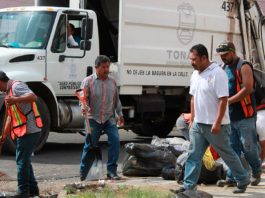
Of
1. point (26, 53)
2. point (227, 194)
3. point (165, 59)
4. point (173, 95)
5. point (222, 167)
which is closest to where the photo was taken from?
point (227, 194)

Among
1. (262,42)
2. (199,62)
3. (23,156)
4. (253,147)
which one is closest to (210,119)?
(199,62)

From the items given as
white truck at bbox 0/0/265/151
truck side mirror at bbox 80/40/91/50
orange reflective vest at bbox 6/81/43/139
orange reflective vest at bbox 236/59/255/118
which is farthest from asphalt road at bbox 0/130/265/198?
truck side mirror at bbox 80/40/91/50

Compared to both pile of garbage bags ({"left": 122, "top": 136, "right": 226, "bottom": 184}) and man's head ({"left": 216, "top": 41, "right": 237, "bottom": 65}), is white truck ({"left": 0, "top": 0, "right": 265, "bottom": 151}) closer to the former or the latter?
pile of garbage bags ({"left": 122, "top": 136, "right": 226, "bottom": 184})

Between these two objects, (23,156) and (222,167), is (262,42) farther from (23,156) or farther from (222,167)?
(23,156)

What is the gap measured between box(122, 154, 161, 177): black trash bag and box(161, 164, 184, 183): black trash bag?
29 centimetres

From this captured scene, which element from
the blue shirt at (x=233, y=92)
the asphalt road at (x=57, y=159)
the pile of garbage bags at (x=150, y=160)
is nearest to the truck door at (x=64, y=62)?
the asphalt road at (x=57, y=159)

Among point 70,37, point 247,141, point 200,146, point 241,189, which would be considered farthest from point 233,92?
point 70,37

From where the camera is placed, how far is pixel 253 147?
7.69 m

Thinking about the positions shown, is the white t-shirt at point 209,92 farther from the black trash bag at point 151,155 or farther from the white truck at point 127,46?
the white truck at point 127,46

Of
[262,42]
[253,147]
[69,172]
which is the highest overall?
[262,42]

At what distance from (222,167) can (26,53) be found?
431 centimetres

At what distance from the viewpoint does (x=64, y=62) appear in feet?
38.0

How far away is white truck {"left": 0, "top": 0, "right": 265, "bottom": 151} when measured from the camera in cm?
1138

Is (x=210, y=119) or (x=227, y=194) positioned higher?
(x=210, y=119)
